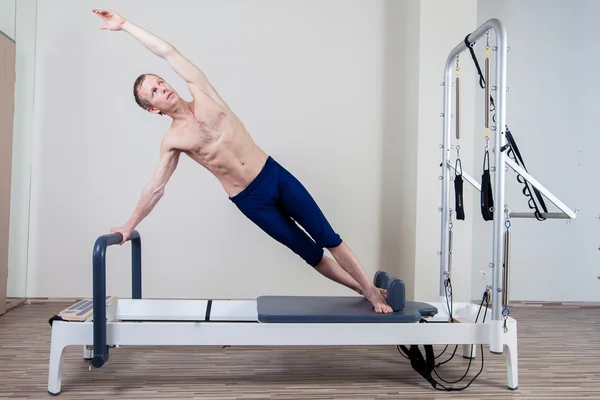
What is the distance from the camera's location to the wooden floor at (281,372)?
2.44m

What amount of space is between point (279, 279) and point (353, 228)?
2.49 feet

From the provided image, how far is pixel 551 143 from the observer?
4.65 meters

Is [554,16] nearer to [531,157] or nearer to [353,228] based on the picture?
[531,157]

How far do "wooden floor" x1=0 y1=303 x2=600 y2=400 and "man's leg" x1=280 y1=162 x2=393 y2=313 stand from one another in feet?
1.47

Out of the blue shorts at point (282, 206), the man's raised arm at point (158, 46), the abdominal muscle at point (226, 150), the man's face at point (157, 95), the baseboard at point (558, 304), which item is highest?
the man's raised arm at point (158, 46)

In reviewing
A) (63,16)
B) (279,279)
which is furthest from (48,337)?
(63,16)

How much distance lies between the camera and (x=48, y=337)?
10.9ft

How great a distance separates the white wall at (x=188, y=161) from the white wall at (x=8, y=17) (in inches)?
12.8

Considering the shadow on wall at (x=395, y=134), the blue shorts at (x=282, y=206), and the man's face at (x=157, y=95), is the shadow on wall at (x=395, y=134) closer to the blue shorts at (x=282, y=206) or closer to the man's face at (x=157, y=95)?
the blue shorts at (x=282, y=206)

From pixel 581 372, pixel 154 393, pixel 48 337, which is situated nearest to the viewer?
pixel 154 393

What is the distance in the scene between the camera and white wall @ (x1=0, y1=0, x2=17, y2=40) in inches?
152

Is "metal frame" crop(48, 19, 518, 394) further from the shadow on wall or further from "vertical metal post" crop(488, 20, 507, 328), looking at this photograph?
the shadow on wall

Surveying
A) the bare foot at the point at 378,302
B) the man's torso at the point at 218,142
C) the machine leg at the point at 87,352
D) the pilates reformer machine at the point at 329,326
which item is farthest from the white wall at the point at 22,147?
the bare foot at the point at 378,302

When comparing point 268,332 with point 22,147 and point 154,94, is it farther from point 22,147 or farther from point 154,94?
point 22,147
